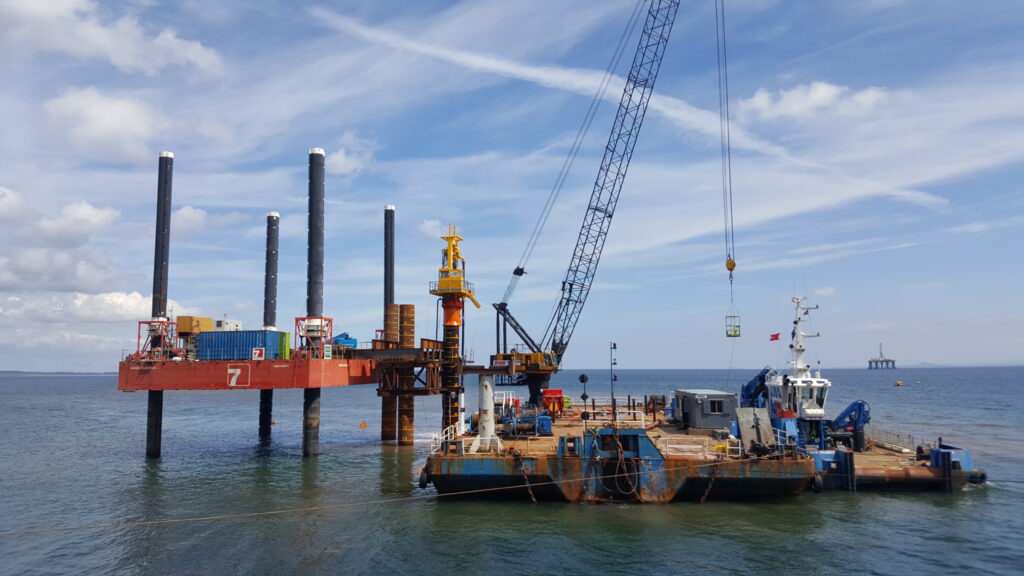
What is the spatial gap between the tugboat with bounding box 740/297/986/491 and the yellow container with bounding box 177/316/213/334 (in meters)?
45.6

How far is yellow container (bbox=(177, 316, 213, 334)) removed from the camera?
50.7 m

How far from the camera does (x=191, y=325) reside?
50969 mm

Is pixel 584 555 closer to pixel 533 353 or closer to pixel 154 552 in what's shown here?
pixel 154 552

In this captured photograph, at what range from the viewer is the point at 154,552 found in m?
26.3

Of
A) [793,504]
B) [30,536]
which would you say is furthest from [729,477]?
[30,536]

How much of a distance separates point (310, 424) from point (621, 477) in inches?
1144

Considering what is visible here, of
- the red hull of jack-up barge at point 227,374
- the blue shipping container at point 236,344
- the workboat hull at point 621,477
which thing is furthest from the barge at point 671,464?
the blue shipping container at point 236,344

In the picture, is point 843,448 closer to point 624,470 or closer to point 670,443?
point 670,443

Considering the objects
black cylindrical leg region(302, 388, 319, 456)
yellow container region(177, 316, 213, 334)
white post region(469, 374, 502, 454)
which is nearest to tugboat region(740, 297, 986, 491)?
white post region(469, 374, 502, 454)

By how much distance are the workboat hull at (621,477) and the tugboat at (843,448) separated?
2.38 meters

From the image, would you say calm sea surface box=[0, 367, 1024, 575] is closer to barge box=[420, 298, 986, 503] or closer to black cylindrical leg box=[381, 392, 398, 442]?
barge box=[420, 298, 986, 503]

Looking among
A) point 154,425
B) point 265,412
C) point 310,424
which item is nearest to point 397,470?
point 310,424

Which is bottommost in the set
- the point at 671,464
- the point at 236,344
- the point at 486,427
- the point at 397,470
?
the point at 397,470

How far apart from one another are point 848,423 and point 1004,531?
12795 millimetres
